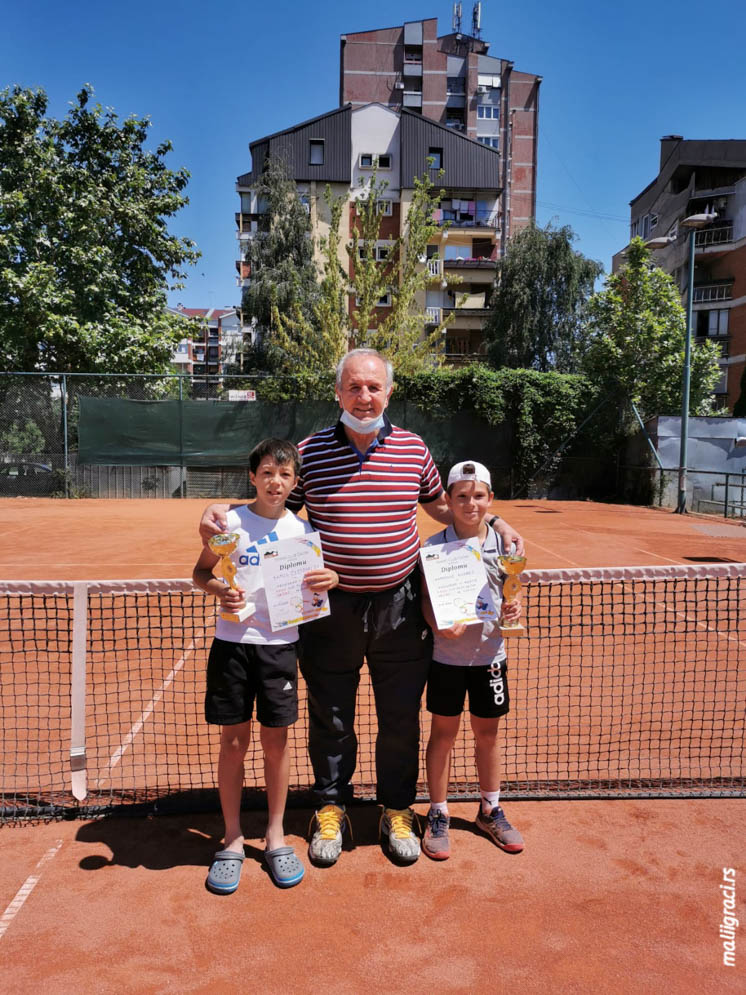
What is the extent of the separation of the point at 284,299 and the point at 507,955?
30121 millimetres

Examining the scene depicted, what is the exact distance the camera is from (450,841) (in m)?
3.04

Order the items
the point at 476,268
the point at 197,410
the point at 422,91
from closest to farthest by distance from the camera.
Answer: the point at 197,410
the point at 476,268
the point at 422,91

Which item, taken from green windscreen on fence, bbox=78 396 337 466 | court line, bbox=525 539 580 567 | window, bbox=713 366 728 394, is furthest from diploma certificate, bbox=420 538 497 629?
window, bbox=713 366 728 394

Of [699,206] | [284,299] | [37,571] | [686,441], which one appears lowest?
[37,571]

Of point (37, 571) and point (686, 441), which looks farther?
point (686, 441)

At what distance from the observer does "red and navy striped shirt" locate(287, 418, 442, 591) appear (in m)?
2.81

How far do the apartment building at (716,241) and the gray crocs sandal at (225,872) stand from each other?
4150 cm

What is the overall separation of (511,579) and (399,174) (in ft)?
126

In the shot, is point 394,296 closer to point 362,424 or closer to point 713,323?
point 362,424

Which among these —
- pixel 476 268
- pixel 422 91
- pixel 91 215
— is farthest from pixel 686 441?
pixel 422 91

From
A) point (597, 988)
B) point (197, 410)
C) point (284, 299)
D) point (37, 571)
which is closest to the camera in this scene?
point (597, 988)

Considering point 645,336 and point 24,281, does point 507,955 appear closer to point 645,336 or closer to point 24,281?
point 24,281

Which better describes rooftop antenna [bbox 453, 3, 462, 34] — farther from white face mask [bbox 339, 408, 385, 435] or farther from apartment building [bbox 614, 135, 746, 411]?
white face mask [bbox 339, 408, 385, 435]

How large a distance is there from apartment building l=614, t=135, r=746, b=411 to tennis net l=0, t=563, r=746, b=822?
3838cm
